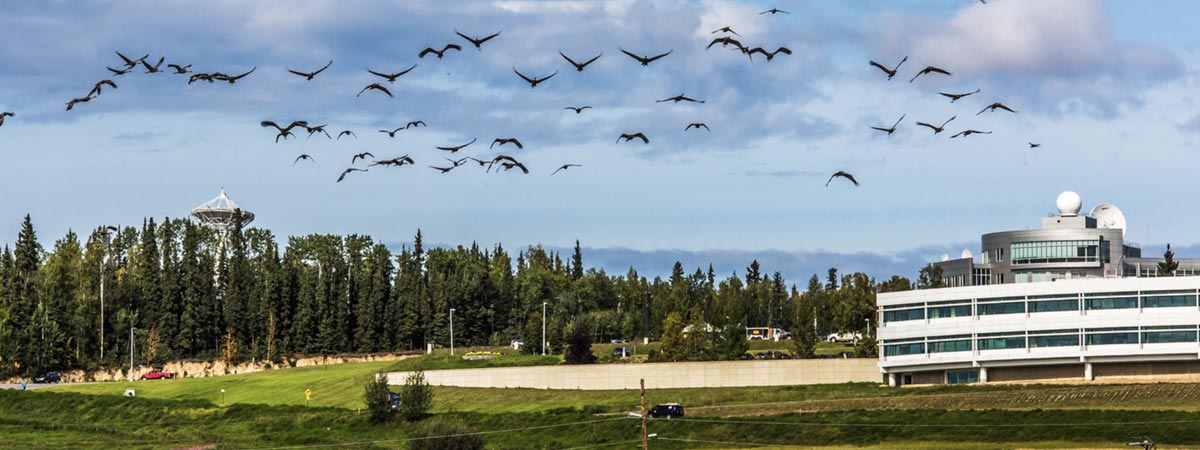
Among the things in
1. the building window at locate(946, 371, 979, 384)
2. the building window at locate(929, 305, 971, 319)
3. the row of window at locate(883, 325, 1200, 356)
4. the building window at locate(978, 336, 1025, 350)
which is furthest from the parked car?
the building window at locate(929, 305, 971, 319)

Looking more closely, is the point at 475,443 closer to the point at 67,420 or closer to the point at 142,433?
the point at 142,433

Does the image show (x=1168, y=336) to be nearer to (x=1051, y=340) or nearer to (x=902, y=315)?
(x=1051, y=340)

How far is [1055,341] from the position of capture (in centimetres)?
15725

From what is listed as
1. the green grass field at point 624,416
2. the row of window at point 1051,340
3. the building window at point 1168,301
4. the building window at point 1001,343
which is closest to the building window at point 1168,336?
the row of window at point 1051,340

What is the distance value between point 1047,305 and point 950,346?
1035 centimetres

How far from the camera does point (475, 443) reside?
122562mm

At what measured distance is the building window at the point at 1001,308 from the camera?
526 ft

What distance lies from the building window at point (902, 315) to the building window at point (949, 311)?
1.06m

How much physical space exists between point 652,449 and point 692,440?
14.8 feet

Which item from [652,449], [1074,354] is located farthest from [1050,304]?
[652,449]

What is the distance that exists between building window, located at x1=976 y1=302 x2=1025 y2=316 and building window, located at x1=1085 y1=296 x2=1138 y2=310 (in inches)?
271

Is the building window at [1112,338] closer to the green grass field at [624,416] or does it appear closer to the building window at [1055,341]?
the building window at [1055,341]

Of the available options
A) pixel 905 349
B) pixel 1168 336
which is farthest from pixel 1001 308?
pixel 1168 336

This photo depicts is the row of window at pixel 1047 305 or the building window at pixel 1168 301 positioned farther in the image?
the row of window at pixel 1047 305
